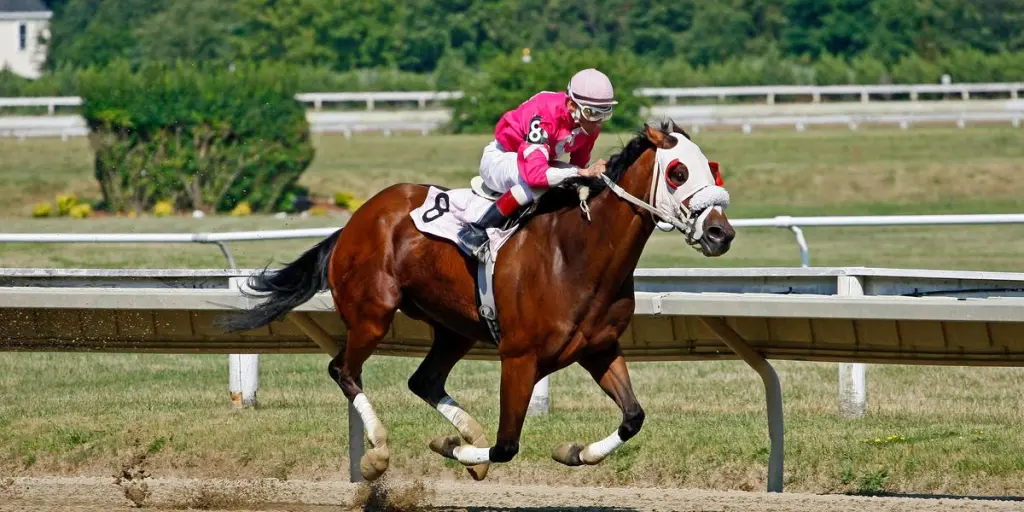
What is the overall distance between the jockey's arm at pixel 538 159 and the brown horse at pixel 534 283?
0.07 m

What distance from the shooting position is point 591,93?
5434 millimetres

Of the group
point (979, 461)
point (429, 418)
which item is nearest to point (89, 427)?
point (429, 418)

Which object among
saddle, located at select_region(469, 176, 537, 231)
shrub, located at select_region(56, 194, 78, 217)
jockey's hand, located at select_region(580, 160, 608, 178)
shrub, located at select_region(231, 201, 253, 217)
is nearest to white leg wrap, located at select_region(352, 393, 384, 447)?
saddle, located at select_region(469, 176, 537, 231)

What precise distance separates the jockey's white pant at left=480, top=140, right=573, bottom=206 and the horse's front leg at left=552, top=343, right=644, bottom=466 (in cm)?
61

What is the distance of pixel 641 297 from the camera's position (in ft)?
19.4

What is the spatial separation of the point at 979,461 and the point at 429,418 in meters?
2.55

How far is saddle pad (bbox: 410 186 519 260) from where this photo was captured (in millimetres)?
5754

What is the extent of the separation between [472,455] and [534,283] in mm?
709

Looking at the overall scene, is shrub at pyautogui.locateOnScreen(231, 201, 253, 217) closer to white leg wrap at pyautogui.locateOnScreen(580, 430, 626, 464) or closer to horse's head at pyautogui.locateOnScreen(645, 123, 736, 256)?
white leg wrap at pyautogui.locateOnScreen(580, 430, 626, 464)

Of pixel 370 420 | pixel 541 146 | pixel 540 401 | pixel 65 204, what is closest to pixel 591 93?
pixel 541 146

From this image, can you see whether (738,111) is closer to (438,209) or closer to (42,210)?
(42,210)

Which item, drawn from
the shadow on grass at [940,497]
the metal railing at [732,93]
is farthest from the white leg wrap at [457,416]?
the metal railing at [732,93]

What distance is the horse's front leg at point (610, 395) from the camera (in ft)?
18.0

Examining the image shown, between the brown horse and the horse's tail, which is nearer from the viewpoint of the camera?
the brown horse
